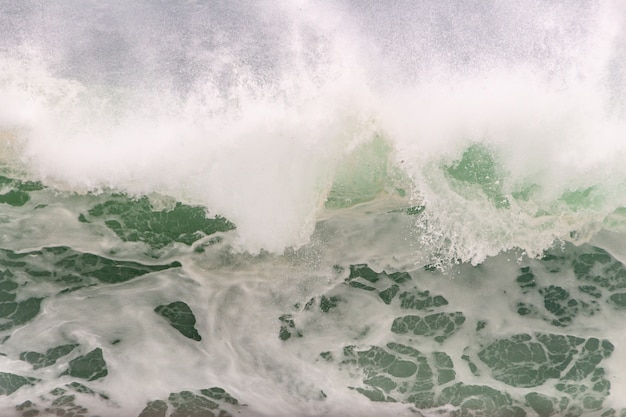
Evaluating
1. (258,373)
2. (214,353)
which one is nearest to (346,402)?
(258,373)

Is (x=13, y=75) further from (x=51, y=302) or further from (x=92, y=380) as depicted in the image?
(x=92, y=380)

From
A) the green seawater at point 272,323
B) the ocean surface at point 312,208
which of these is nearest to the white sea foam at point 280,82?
the ocean surface at point 312,208

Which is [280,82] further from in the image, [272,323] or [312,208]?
[272,323]

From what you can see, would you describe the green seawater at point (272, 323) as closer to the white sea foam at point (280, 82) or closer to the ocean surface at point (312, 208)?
the ocean surface at point (312, 208)

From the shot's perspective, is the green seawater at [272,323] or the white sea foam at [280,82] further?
the green seawater at [272,323]

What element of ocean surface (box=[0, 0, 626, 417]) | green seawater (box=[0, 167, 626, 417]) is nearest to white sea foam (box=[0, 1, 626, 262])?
ocean surface (box=[0, 0, 626, 417])

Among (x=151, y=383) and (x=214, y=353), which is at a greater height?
(x=214, y=353)

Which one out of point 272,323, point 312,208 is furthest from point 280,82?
point 272,323
